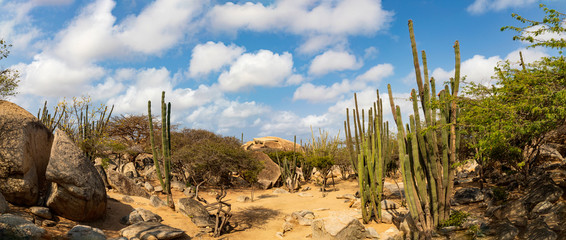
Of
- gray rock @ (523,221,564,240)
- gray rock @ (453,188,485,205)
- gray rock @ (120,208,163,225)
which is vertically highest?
gray rock @ (120,208,163,225)

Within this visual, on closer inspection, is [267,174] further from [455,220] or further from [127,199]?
[455,220]

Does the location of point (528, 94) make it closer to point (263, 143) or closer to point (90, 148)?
point (90, 148)

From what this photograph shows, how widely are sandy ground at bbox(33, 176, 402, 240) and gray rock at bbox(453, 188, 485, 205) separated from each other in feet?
14.3

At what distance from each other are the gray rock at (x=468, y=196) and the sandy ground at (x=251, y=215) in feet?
14.3

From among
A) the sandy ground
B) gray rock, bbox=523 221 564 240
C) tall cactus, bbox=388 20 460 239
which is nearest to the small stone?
the sandy ground

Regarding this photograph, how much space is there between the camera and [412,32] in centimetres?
940

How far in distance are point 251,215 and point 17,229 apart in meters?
7.92

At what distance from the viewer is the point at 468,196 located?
13.4m

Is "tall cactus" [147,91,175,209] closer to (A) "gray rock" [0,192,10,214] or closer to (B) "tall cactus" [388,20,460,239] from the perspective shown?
(A) "gray rock" [0,192,10,214]

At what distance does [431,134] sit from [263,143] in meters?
32.0

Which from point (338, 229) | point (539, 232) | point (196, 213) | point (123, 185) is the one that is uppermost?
point (123, 185)

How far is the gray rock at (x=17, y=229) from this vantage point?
7020 millimetres

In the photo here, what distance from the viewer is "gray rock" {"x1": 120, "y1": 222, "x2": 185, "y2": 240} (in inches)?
364

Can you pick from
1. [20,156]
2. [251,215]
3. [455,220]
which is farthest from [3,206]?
[455,220]
